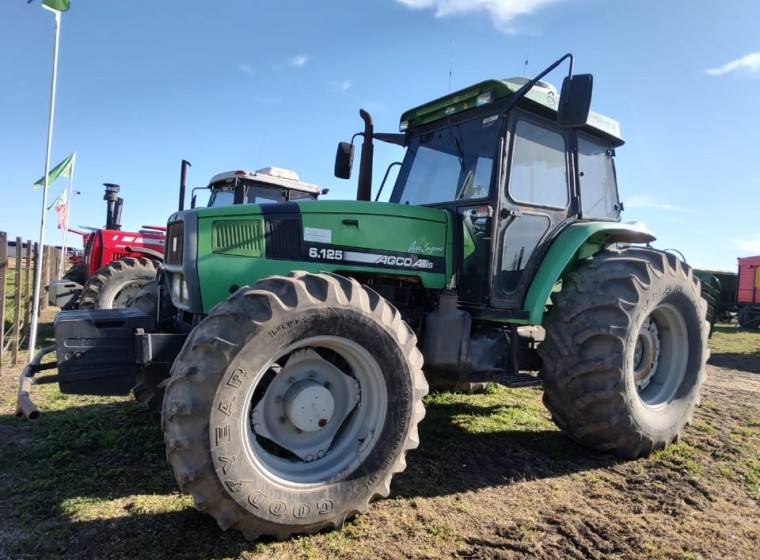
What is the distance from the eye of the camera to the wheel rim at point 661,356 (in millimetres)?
4316

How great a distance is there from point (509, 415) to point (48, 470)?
3.73 m

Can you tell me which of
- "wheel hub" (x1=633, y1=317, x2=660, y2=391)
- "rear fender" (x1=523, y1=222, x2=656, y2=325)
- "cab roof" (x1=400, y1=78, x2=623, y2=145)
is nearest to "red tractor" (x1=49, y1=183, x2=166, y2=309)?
"cab roof" (x1=400, y1=78, x2=623, y2=145)

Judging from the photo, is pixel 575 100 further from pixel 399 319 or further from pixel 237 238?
pixel 237 238

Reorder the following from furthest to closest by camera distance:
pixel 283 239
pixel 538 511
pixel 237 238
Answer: pixel 283 239, pixel 237 238, pixel 538 511

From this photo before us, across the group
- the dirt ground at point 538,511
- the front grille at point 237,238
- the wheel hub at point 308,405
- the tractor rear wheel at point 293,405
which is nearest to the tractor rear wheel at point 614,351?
the dirt ground at point 538,511

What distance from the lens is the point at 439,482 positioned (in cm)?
337

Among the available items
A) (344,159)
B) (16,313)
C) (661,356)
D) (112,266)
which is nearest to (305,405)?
(344,159)

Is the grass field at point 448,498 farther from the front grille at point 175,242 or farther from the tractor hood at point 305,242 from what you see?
the front grille at point 175,242

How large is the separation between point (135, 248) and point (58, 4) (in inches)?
163

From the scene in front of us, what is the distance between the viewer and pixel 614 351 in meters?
3.62

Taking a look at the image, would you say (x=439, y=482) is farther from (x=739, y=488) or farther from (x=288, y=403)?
(x=739, y=488)

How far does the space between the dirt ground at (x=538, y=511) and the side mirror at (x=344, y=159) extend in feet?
8.07

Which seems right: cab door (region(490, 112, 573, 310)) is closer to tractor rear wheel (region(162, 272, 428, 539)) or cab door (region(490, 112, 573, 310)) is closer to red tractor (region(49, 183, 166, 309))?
tractor rear wheel (region(162, 272, 428, 539))

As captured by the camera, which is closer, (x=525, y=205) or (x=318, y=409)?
(x=318, y=409)
